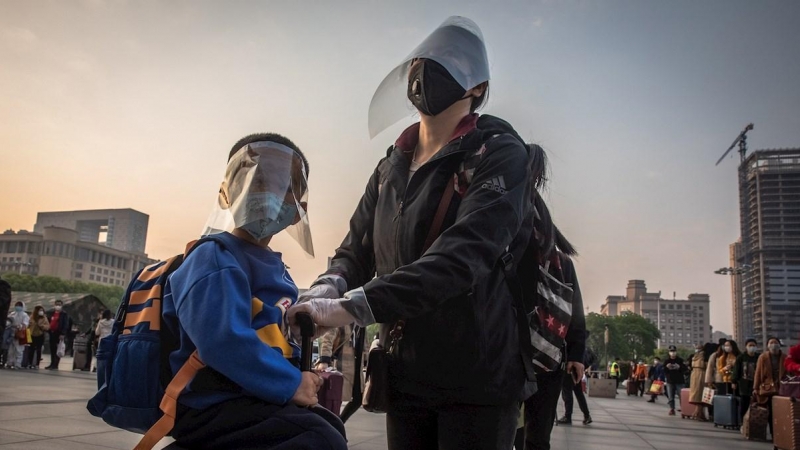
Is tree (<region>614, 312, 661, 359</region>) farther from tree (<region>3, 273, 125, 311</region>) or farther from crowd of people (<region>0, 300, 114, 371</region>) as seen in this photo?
crowd of people (<region>0, 300, 114, 371</region>)

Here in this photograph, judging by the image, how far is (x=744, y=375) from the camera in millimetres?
12805

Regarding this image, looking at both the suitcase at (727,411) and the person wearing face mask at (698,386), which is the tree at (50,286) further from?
the suitcase at (727,411)

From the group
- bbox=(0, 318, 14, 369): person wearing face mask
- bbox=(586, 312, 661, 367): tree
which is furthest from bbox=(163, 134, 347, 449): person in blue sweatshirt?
bbox=(586, 312, 661, 367): tree

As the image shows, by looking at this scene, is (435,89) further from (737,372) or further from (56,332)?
(56,332)

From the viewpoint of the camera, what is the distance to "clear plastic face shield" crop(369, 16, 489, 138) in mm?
2184

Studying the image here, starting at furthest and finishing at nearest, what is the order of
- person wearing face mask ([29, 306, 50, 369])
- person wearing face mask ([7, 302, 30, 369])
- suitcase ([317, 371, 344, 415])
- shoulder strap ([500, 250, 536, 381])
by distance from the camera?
person wearing face mask ([29, 306, 50, 369]), person wearing face mask ([7, 302, 30, 369]), suitcase ([317, 371, 344, 415]), shoulder strap ([500, 250, 536, 381])

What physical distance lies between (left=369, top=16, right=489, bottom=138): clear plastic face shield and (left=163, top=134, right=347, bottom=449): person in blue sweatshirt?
0.89 m

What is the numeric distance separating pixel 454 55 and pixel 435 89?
5.4 inches

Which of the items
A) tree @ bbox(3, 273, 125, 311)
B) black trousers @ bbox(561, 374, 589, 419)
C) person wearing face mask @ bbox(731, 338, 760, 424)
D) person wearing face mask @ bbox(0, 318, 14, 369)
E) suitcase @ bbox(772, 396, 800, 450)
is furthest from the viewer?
tree @ bbox(3, 273, 125, 311)

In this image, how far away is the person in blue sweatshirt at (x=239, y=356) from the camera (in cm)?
170

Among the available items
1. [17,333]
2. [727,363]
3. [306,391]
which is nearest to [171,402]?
[306,391]

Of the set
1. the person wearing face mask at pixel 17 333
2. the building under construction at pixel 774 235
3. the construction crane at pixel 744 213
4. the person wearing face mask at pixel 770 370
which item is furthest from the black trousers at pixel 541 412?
the building under construction at pixel 774 235

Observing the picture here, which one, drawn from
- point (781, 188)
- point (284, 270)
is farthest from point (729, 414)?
point (781, 188)

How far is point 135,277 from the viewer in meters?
1.96
